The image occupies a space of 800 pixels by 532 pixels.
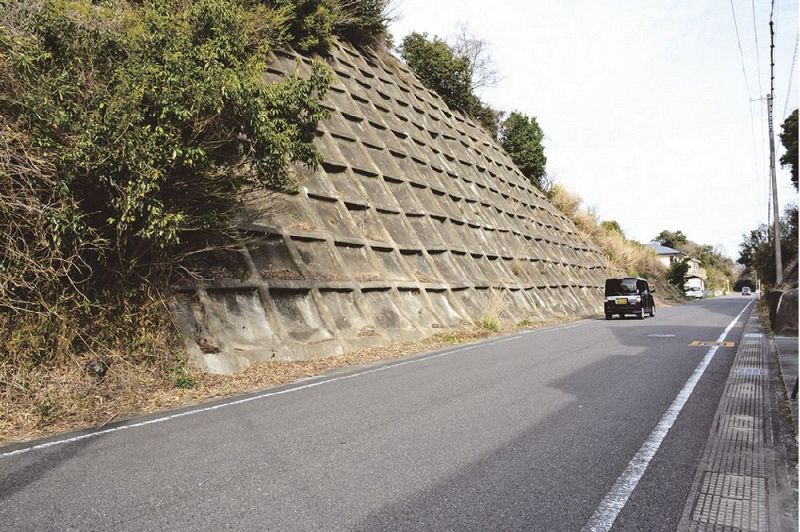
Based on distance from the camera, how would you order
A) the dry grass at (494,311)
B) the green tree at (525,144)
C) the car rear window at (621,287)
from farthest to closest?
the green tree at (525,144) < the car rear window at (621,287) < the dry grass at (494,311)

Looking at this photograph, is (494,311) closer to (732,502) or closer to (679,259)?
(732,502)

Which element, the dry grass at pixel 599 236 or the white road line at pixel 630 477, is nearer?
the white road line at pixel 630 477

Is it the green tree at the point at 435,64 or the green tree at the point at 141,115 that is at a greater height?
the green tree at the point at 435,64

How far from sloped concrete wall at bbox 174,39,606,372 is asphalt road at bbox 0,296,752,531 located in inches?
107

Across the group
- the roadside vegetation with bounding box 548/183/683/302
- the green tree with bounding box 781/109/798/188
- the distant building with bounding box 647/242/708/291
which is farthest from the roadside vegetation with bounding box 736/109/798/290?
the distant building with bounding box 647/242/708/291

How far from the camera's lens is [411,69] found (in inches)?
1237

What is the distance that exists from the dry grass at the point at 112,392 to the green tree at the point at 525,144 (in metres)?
30.8

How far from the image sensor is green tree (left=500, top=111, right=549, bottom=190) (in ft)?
120

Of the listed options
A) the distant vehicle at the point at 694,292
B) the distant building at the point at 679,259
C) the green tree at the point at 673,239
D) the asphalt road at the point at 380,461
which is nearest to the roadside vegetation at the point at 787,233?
the distant vehicle at the point at 694,292

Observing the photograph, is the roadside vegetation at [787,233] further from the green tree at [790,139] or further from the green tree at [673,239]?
the green tree at [673,239]

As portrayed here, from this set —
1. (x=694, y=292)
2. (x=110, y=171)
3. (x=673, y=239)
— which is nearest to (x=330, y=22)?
Answer: (x=110, y=171)

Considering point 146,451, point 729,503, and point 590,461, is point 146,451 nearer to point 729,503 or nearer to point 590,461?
point 590,461

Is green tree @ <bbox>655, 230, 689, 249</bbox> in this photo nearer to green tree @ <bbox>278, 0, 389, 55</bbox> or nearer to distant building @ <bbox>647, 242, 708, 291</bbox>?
distant building @ <bbox>647, 242, 708, 291</bbox>

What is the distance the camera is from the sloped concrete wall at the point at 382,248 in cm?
980
